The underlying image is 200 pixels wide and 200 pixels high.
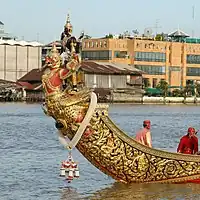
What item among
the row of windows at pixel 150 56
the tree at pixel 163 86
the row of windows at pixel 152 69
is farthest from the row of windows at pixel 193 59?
the tree at pixel 163 86

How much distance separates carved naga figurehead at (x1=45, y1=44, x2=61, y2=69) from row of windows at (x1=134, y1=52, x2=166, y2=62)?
257 feet

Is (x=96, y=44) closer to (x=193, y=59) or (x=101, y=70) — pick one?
(x=101, y=70)

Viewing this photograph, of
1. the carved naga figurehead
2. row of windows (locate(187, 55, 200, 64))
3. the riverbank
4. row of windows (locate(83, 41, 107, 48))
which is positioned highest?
row of windows (locate(83, 41, 107, 48))

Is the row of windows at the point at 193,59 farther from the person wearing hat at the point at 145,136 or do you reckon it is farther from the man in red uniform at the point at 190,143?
the person wearing hat at the point at 145,136

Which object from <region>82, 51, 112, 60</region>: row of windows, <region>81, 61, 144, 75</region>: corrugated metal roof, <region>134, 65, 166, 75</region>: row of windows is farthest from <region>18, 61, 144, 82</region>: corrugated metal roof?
<region>134, 65, 166, 75</region>: row of windows

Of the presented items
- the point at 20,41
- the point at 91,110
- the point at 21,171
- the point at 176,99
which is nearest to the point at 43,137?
the point at 21,171

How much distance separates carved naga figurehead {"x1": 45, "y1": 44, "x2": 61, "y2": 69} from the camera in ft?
42.0

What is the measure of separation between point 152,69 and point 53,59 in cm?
8001

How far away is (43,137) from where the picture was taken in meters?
31.7

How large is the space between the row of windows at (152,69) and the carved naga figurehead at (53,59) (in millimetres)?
78829

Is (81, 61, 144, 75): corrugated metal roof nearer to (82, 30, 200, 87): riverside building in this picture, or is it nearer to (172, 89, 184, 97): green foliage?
(82, 30, 200, 87): riverside building

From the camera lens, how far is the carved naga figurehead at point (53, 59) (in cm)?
1281

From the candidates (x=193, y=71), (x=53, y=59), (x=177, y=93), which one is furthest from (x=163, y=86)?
(x=53, y=59)

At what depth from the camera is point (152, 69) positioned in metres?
92.4
